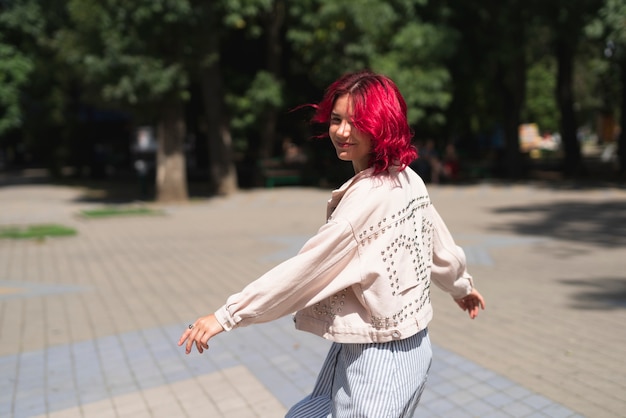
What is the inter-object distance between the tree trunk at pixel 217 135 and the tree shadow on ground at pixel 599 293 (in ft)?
42.6

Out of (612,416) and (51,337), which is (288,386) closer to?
(612,416)

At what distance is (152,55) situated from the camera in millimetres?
15219

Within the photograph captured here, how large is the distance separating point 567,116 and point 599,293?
55.4 ft

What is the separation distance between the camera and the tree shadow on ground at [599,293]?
6281 millimetres

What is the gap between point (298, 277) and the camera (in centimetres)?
220

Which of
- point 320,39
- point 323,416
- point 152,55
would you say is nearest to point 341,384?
point 323,416

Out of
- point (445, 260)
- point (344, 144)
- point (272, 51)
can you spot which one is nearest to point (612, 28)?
point (272, 51)

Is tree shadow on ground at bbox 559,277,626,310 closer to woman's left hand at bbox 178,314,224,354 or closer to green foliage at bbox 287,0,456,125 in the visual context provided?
woman's left hand at bbox 178,314,224,354

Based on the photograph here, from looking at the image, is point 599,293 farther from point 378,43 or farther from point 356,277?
point 378,43

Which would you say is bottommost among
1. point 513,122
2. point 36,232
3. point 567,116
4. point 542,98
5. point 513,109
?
point 36,232

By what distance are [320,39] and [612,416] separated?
15.5 m

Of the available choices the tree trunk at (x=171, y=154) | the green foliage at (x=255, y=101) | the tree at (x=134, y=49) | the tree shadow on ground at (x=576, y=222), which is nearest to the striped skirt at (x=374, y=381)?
the tree shadow on ground at (x=576, y=222)

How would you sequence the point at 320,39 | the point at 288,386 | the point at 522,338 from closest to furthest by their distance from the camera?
the point at 288,386 → the point at 522,338 → the point at 320,39

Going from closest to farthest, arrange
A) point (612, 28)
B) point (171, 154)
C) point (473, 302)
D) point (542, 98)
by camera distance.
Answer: point (473, 302)
point (612, 28)
point (171, 154)
point (542, 98)
